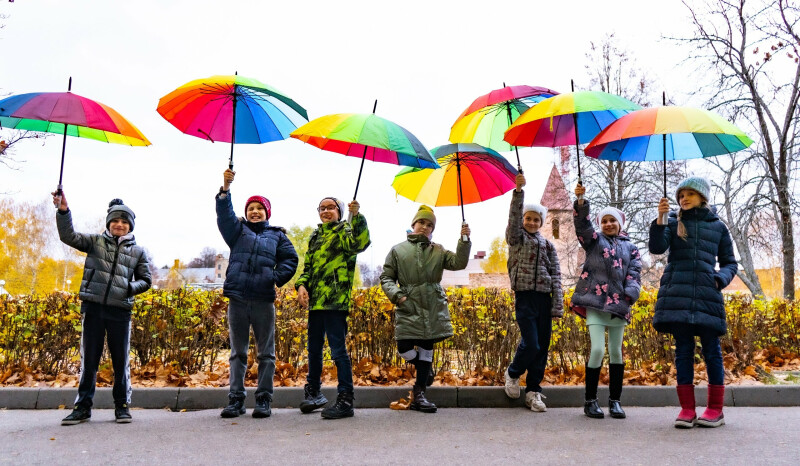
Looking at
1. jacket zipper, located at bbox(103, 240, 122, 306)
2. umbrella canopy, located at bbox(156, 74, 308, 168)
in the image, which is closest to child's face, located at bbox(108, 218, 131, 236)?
jacket zipper, located at bbox(103, 240, 122, 306)

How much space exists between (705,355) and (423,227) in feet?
8.56

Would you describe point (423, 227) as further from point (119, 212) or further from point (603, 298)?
point (119, 212)

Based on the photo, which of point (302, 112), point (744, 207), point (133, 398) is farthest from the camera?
point (744, 207)

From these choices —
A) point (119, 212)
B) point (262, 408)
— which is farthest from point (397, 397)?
point (119, 212)

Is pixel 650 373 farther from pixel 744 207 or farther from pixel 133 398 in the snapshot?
pixel 744 207

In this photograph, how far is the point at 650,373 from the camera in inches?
269

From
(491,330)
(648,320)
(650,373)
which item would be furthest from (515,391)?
(648,320)

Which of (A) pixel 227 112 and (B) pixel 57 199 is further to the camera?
(A) pixel 227 112

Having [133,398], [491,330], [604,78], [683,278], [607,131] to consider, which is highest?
[604,78]

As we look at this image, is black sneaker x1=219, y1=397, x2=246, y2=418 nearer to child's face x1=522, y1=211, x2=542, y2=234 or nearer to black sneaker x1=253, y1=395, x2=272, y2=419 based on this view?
black sneaker x1=253, y1=395, x2=272, y2=419

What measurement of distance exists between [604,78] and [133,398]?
1012 inches

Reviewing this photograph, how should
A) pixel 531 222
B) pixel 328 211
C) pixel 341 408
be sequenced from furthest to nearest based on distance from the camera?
pixel 531 222, pixel 328 211, pixel 341 408

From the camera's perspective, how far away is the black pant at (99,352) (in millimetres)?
5211

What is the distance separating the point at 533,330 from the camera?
568 centimetres
